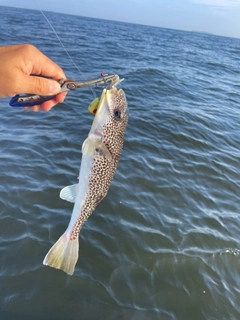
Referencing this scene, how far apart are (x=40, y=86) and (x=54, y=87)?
15 centimetres

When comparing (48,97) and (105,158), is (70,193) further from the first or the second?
(48,97)

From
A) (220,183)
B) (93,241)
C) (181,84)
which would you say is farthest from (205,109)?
(93,241)

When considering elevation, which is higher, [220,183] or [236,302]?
[220,183]

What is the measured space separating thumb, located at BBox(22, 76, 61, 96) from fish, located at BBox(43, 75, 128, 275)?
0.52m

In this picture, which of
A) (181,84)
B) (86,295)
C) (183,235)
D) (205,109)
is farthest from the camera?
(181,84)

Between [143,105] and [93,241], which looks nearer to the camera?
[93,241]

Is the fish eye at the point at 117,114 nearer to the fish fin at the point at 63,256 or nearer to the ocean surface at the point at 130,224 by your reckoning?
the fish fin at the point at 63,256

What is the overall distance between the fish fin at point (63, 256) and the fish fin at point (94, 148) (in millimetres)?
992

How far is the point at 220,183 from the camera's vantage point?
783cm

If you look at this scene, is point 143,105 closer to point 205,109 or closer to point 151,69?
point 205,109

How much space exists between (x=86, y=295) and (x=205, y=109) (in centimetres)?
1139

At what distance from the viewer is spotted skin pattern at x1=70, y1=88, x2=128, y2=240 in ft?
10.3

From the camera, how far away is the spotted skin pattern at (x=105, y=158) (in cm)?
315

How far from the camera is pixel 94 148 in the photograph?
122 inches
